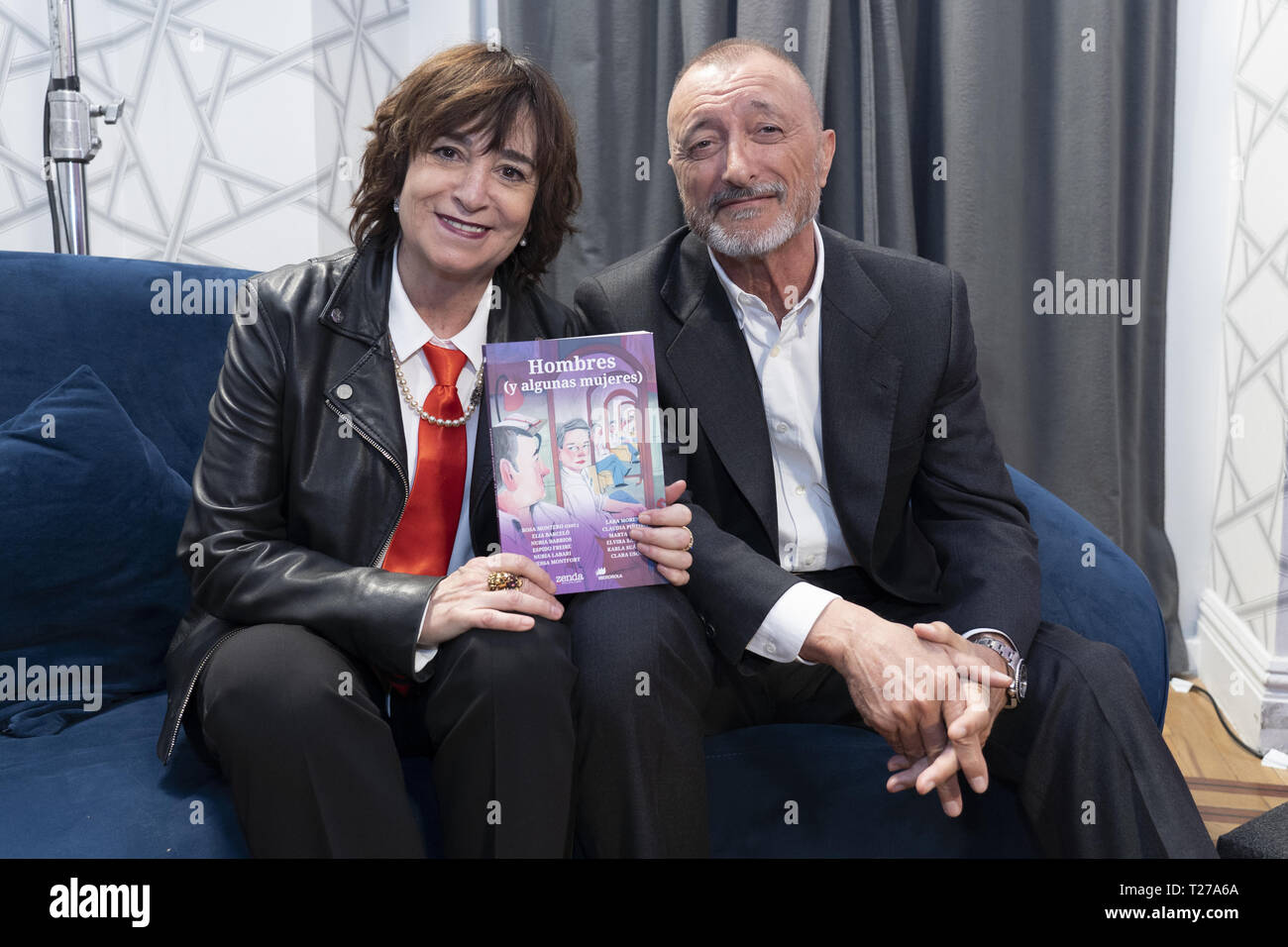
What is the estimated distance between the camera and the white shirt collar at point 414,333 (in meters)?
1.38

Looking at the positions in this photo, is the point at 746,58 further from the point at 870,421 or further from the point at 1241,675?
the point at 1241,675

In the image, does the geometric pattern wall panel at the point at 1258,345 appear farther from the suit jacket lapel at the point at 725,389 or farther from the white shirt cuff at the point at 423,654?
the white shirt cuff at the point at 423,654

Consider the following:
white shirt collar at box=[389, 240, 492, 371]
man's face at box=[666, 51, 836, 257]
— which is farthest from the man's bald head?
white shirt collar at box=[389, 240, 492, 371]

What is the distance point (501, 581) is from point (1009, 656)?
0.60m

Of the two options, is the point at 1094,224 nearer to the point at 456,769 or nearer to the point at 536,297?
the point at 536,297

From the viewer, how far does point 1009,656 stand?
1265 mm

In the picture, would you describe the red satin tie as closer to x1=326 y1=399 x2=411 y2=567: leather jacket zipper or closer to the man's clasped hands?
x1=326 y1=399 x2=411 y2=567: leather jacket zipper

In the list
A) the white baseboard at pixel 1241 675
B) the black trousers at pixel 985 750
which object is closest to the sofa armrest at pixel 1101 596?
the black trousers at pixel 985 750

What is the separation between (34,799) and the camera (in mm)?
1171

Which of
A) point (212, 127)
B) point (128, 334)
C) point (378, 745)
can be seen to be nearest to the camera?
point (378, 745)

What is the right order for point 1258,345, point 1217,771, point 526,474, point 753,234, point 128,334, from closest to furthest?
point 526,474, point 753,234, point 128,334, point 1217,771, point 1258,345

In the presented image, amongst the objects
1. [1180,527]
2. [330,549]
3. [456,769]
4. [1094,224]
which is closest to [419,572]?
[330,549]

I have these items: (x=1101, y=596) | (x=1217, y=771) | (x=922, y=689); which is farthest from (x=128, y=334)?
(x=1217, y=771)
